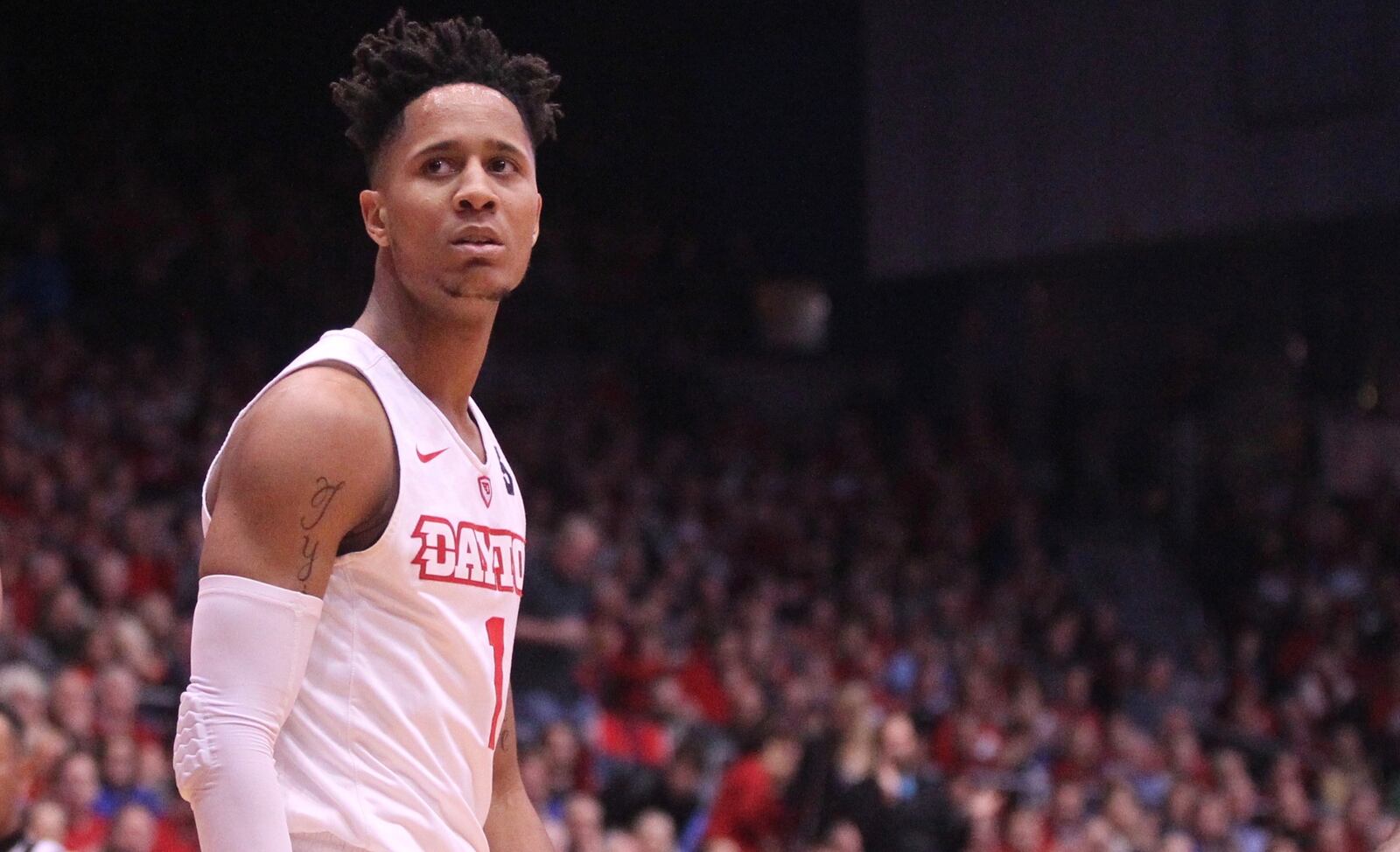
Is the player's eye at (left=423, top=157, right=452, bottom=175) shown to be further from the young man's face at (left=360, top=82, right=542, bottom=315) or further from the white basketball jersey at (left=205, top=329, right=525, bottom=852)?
the white basketball jersey at (left=205, top=329, right=525, bottom=852)

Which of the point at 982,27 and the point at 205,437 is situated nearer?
the point at 205,437

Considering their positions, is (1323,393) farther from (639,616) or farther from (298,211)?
(298,211)

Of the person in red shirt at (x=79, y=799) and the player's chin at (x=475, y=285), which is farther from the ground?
the player's chin at (x=475, y=285)

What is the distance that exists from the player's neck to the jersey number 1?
0.29m

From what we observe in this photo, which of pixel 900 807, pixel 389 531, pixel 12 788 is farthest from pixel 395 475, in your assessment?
pixel 900 807

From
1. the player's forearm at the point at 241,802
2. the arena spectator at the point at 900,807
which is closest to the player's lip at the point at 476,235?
the player's forearm at the point at 241,802

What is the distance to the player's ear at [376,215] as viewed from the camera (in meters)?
2.41

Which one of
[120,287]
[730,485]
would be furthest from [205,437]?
[730,485]

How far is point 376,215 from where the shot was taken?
95.7 inches

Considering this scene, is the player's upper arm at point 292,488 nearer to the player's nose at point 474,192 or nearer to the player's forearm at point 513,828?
the player's nose at point 474,192

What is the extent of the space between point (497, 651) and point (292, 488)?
43cm

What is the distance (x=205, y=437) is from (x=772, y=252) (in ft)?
29.2

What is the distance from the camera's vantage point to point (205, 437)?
36.2 ft

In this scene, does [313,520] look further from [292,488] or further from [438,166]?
[438,166]
